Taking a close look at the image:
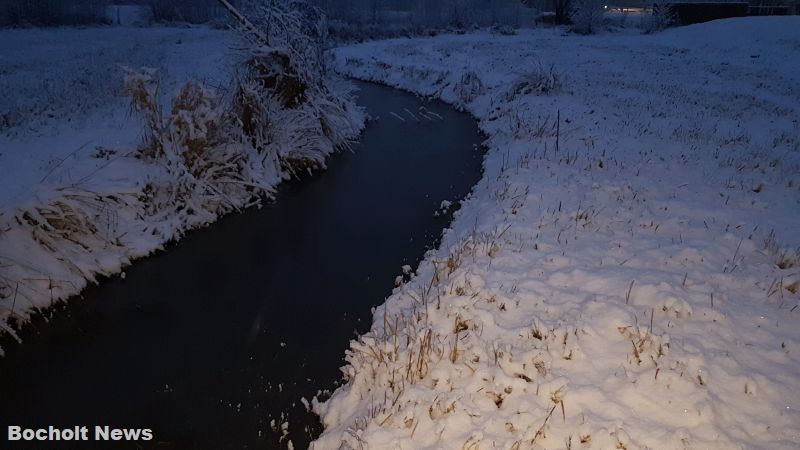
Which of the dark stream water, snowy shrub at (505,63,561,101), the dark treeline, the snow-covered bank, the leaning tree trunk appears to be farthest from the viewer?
the dark treeline

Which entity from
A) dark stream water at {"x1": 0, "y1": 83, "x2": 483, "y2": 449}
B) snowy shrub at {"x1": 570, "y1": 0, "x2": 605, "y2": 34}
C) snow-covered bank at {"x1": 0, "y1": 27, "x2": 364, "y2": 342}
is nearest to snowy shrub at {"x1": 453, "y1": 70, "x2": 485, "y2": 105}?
snow-covered bank at {"x1": 0, "y1": 27, "x2": 364, "y2": 342}

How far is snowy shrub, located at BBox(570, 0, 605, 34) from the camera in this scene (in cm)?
4206

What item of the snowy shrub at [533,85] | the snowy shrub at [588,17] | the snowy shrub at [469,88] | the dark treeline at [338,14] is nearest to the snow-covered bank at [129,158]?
the snowy shrub at [469,88]

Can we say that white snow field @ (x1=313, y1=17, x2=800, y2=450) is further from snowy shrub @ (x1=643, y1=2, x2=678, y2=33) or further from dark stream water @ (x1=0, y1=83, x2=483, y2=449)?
snowy shrub @ (x1=643, y1=2, x2=678, y2=33)

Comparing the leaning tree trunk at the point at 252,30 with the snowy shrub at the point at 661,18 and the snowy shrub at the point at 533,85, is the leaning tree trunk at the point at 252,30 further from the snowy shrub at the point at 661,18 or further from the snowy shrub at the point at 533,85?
the snowy shrub at the point at 661,18

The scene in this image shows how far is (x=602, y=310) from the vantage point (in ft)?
16.2

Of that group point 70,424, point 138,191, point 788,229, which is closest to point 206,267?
point 138,191

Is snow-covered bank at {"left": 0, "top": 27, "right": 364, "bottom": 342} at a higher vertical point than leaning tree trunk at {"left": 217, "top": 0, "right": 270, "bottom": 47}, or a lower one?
lower

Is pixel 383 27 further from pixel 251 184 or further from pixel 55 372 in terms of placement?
pixel 55 372

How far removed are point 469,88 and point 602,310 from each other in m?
14.8

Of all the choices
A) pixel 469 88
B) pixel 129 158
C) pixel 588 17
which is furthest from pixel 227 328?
pixel 588 17

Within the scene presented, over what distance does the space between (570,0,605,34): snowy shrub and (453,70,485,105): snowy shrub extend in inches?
1116

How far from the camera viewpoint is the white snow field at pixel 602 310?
375 cm

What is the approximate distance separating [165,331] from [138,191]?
3097 millimetres
